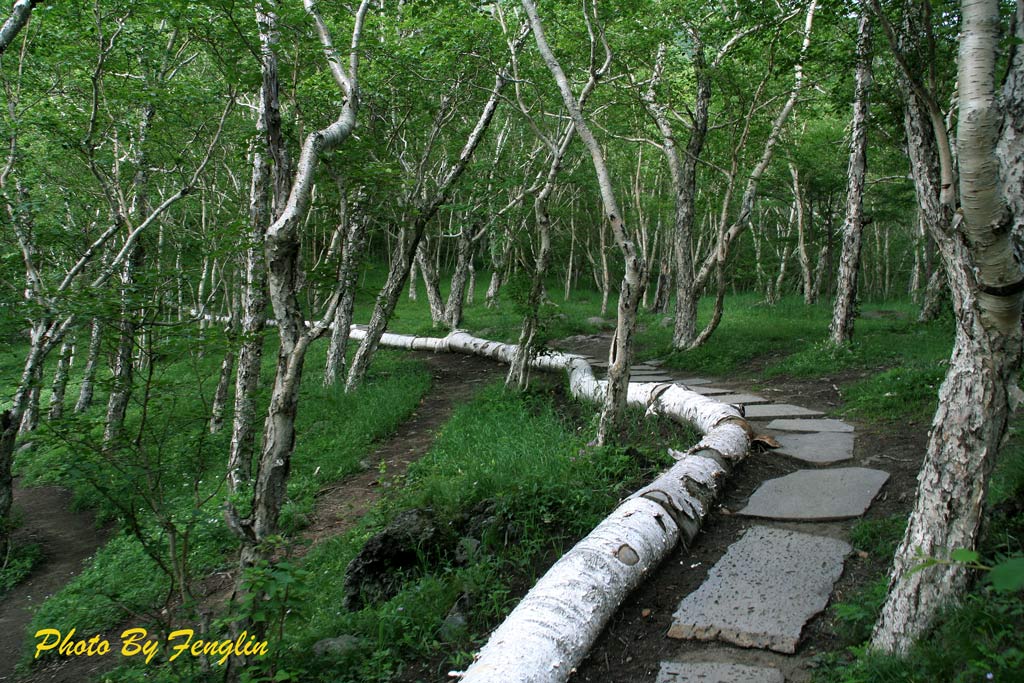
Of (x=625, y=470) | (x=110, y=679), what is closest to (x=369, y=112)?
(x=625, y=470)

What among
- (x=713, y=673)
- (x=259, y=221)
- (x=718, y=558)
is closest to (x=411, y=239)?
(x=259, y=221)

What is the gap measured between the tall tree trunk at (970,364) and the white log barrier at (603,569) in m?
1.25

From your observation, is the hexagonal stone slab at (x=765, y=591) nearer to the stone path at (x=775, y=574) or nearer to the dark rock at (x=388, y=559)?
the stone path at (x=775, y=574)

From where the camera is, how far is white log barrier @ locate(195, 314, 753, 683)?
9.68 ft

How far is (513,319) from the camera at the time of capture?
743 inches

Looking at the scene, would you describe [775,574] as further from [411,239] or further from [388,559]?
[411,239]

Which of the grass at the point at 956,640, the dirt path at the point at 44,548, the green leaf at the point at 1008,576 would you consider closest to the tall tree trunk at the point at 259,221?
the dirt path at the point at 44,548

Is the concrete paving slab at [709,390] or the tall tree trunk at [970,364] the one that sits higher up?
the tall tree trunk at [970,364]

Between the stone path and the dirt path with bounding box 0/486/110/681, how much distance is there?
5.20 metres

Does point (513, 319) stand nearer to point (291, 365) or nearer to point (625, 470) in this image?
point (625, 470)

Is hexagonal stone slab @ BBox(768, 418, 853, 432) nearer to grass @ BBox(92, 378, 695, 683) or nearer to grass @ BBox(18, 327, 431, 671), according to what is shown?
grass @ BBox(92, 378, 695, 683)

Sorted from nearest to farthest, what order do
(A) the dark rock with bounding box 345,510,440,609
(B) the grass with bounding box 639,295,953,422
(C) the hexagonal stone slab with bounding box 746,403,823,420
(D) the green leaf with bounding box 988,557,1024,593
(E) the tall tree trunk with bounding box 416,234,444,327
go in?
(D) the green leaf with bounding box 988,557,1024,593, (A) the dark rock with bounding box 345,510,440,609, (B) the grass with bounding box 639,295,953,422, (C) the hexagonal stone slab with bounding box 746,403,823,420, (E) the tall tree trunk with bounding box 416,234,444,327

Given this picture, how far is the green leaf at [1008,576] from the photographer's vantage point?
1060mm

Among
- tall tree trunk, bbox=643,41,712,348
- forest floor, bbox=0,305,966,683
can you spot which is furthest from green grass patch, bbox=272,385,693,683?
tall tree trunk, bbox=643,41,712,348
